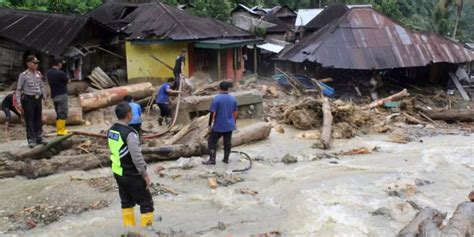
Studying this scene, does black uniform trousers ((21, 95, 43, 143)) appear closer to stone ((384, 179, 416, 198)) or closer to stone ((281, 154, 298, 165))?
stone ((281, 154, 298, 165))

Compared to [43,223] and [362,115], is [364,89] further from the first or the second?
[43,223]

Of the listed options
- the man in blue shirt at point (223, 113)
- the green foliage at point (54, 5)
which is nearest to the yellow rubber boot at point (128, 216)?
the man in blue shirt at point (223, 113)

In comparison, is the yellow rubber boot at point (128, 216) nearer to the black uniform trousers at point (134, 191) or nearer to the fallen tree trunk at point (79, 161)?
the black uniform trousers at point (134, 191)

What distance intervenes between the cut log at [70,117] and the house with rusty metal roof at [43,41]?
453 cm

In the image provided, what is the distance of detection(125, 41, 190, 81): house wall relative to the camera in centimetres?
2133

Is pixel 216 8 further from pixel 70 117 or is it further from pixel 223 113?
pixel 223 113

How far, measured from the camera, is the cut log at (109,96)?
1395 cm

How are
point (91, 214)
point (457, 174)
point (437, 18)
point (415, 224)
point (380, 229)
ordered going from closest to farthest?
point (415, 224) < point (380, 229) < point (91, 214) < point (457, 174) < point (437, 18)

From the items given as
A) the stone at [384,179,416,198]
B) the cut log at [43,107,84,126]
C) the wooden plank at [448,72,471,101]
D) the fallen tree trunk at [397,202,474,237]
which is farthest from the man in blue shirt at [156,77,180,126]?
the wooden plank at [448,72,471,101]

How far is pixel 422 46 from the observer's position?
2422cm

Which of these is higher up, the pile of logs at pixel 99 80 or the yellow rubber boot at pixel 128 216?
the pile of logs at pixel 99 80

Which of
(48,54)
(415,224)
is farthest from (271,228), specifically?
(48,54)

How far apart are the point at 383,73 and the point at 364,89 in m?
2.39

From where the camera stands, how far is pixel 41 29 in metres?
18.0
